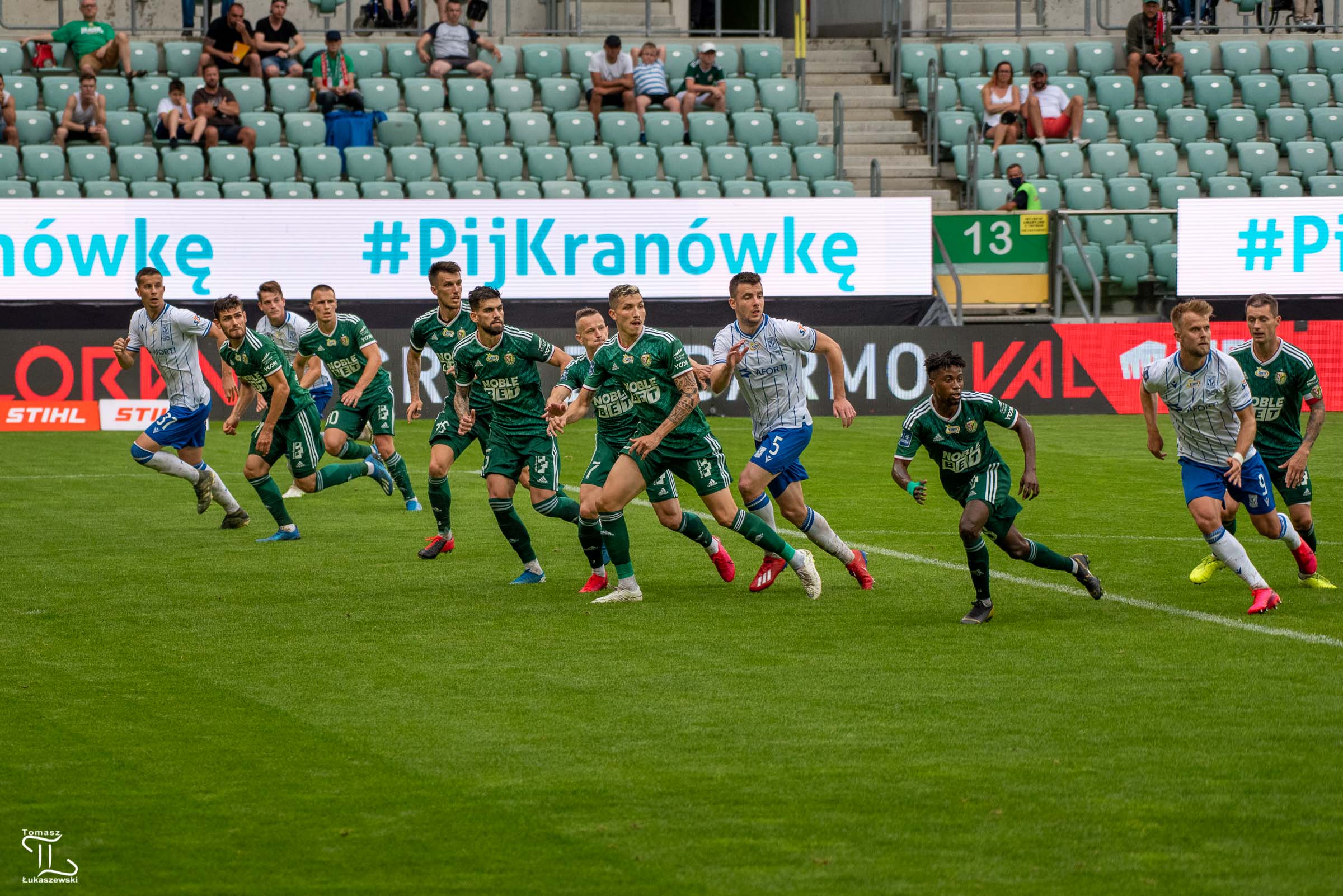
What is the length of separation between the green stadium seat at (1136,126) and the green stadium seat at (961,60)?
8.29 ft

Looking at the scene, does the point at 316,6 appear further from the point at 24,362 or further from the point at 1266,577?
the point at 1266,577

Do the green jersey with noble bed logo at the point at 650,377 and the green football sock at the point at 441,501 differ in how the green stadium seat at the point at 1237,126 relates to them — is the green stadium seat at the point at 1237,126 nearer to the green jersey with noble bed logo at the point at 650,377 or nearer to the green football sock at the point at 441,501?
the green football sock at the point at 441,501

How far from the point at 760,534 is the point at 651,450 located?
2.83ft

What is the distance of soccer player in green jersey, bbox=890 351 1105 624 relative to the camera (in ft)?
29.2

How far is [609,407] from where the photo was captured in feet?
33.0

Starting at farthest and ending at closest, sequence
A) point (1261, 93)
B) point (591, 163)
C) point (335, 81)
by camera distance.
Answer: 1. point (1261, 93)
2. point (591, 163)
3. point (335, 81)

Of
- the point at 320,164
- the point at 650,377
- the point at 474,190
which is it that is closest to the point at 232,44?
the point at 320,164

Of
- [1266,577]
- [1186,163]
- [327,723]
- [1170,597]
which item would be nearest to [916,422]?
[1170,597]

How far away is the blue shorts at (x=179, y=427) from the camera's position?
13.7 metres

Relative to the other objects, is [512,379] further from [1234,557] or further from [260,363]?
[1234,557]

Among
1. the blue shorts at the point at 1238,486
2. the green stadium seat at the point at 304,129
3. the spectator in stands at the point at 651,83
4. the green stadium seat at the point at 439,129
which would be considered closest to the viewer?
the blue shorts at the point at 1238,486

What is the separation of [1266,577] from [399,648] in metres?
5.54

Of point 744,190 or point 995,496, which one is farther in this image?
point 744,190

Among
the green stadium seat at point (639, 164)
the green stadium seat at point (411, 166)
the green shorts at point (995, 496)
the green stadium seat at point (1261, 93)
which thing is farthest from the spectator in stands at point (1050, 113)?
the green shorts at point (995, 496)
